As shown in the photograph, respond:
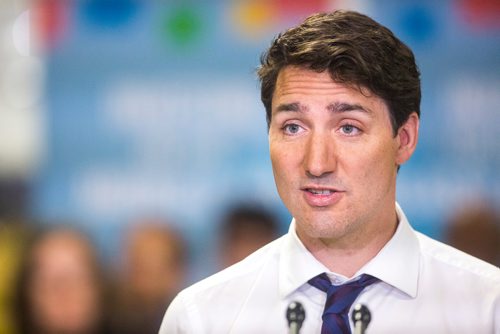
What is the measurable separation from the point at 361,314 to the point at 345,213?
19 centimetres

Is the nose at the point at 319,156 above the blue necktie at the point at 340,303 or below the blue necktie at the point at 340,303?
above

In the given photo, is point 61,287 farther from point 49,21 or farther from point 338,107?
point 338,107

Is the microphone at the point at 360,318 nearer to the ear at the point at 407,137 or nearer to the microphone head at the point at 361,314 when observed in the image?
the microphone head at the point at 361,314

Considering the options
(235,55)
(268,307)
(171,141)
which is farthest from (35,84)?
(268,307)

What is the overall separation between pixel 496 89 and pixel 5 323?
1.28 metres

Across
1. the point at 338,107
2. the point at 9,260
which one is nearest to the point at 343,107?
the point at 338,107

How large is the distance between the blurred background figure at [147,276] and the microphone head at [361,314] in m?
0.46

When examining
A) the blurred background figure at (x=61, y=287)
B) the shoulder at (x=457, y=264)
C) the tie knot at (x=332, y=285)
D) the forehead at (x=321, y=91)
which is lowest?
the blurred background figure at (x=61, y=287)

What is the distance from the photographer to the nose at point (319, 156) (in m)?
1.34

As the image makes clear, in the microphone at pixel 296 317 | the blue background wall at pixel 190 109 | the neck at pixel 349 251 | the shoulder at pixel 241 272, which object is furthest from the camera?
the blue background wall at pixel 190 109

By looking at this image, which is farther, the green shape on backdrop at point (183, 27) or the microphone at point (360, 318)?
the green shape on backdrop at point (183, 27)

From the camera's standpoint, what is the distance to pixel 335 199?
137 centimetres

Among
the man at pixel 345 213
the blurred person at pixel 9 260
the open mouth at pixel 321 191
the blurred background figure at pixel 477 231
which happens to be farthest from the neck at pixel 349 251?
the blurred person at pixel 9 260

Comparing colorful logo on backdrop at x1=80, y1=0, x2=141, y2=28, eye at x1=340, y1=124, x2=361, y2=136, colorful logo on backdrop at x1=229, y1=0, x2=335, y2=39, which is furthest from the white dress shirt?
colorful logo on backdrop at x1=80, y1=0, x2=141, y2=28
